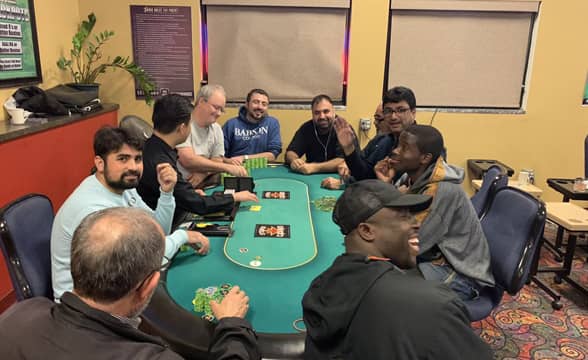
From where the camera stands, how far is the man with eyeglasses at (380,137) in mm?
2752

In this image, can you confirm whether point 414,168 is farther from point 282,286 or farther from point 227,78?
point 227,78

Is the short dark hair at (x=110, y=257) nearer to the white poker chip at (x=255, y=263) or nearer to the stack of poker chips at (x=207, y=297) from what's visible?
the stack of poker chips at (x=207, y=297)

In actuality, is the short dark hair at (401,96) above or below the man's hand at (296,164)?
above

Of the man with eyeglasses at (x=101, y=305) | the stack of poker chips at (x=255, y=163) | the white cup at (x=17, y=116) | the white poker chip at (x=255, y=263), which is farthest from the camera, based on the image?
the stack of poker chips at (x=255, y=163)

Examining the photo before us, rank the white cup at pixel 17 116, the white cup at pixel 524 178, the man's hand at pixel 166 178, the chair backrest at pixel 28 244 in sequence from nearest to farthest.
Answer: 1. the chair backrest at pixel 28 244
2. the man's hand at pixel 166 178
3. the white cup at pixel 17 116
4. the white cup at pixel 524 178

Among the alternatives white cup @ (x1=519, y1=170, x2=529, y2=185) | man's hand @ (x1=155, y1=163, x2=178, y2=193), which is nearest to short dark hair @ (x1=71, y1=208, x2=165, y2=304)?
man's hand @ (x1=155, y1=163, x2=178, y2=193)

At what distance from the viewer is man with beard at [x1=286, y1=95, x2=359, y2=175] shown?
11.5 ft

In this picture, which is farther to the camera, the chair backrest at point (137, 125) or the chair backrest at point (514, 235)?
the chair backrest at point (137, 125)

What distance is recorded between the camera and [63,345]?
0.90 metres

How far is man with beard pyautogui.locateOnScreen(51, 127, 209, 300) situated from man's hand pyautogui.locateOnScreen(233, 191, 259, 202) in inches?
18.3

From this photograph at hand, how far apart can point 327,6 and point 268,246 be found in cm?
333

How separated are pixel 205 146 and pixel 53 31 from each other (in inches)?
81.4

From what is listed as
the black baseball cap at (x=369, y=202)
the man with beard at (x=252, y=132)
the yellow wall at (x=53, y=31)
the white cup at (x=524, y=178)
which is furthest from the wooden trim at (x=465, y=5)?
the black baseball cap at (x=369, y=202)

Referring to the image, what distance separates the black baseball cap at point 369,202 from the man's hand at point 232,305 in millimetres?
515
